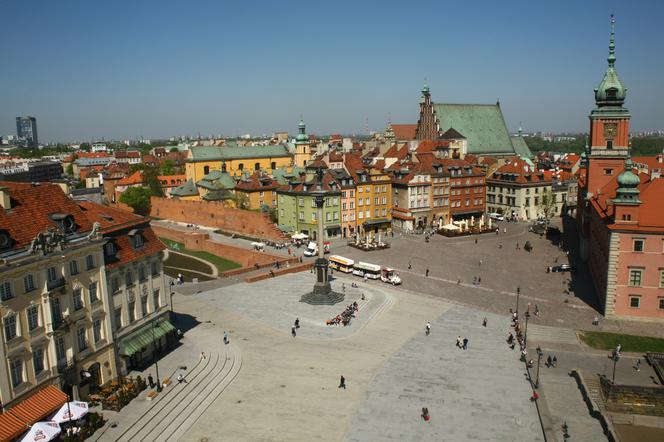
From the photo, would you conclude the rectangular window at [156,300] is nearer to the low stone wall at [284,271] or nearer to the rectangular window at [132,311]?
the rectangular window at [132,311]

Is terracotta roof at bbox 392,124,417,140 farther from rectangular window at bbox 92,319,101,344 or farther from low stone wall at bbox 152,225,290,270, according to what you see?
rectangular window at bbox 92,319,101,344

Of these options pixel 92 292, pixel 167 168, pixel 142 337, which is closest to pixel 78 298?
pixel 92 292

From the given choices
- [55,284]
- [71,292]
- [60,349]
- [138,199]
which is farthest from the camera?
[138,199]

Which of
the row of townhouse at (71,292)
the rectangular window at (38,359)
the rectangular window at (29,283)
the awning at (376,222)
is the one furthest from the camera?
the awning at (376,222)

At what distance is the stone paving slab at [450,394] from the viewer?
95.7 feet

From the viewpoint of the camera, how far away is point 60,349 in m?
30.6

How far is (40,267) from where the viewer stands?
94.9 ft

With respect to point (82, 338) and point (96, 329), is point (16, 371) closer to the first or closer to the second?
point (82, 338)

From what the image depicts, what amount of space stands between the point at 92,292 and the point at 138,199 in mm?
74571

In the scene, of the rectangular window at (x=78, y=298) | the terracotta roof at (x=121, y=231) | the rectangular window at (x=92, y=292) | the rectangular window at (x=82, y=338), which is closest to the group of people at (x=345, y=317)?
the terracotta roof at (x=121, y=231)

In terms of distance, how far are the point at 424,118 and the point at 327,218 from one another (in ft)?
161

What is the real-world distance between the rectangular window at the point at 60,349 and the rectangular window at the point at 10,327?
115 inches

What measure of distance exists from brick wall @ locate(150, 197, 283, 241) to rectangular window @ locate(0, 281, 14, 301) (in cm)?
5118

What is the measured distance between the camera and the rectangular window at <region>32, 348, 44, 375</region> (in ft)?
94.2
